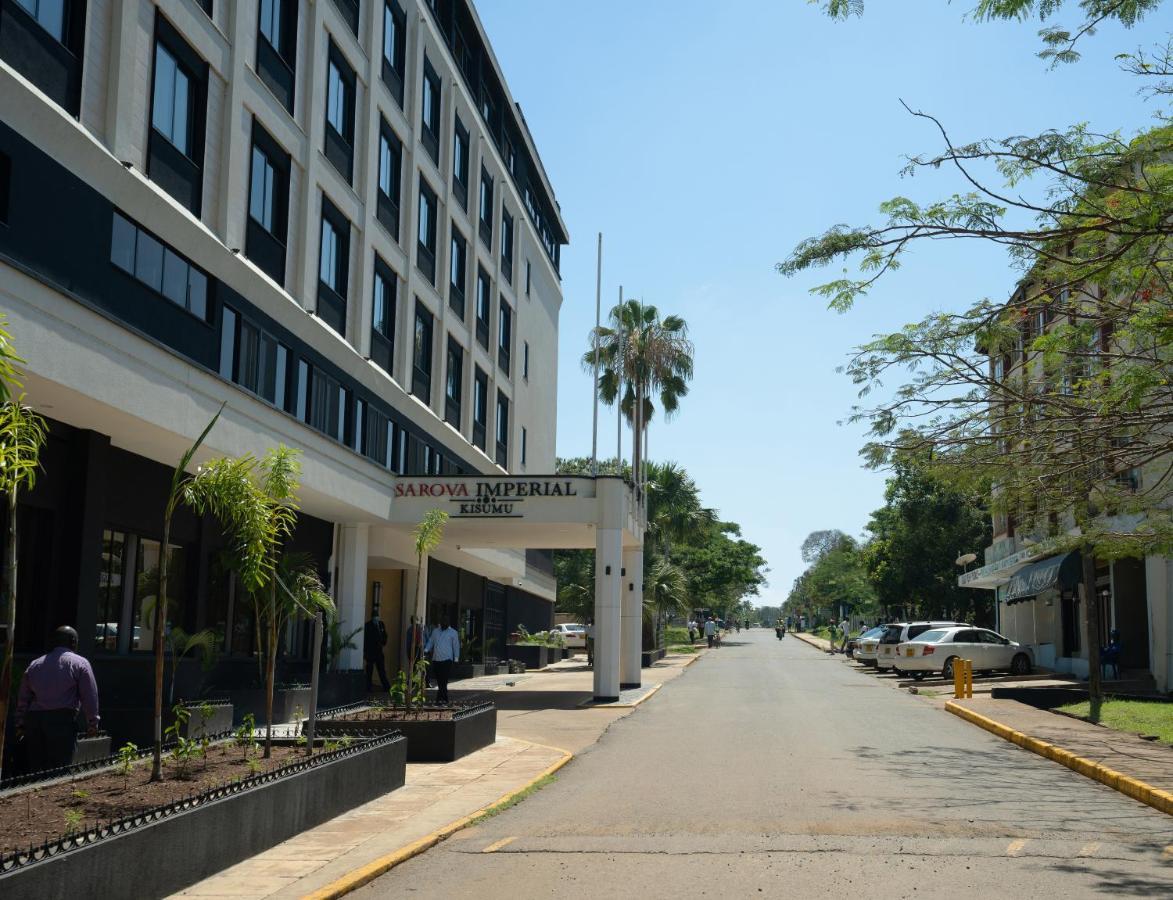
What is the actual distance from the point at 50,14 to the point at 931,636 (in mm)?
28110

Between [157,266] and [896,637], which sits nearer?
[157,266]

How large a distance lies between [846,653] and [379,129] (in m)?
35.6

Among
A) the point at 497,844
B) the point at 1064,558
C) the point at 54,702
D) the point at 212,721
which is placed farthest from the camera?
the point at 1064,558

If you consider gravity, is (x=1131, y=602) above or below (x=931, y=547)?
below

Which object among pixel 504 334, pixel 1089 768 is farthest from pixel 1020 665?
pixel 1089 768

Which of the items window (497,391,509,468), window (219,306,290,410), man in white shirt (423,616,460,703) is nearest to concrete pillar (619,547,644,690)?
man in white shirt (423,616,460,703)

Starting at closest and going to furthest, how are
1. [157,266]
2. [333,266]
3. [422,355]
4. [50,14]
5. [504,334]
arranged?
[50,14], [157,266], [333,266], [422,355], [504,334]

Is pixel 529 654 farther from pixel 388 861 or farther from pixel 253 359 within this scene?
pixel 388 861

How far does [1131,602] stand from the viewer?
32250 millimetres

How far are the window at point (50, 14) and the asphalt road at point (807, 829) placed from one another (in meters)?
10.9

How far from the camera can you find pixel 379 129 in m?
28.1

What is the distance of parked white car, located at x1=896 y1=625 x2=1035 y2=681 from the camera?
34.1 m

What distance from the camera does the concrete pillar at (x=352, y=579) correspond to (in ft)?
85.7

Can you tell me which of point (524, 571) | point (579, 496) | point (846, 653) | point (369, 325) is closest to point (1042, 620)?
point (846, 653)
